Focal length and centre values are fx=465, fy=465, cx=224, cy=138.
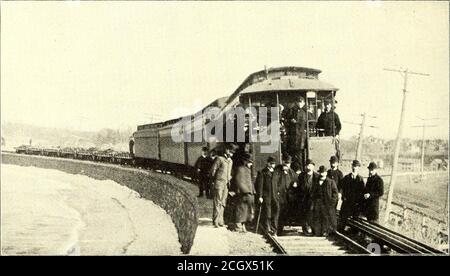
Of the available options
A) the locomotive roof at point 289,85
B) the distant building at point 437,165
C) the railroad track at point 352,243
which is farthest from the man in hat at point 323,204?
→ the distant building at point 437,165

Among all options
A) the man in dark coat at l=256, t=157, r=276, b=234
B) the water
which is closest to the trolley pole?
the man in dark coat at l=256, t=157, r=276, b=234

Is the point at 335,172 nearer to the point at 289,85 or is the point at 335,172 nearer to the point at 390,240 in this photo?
the point at 390,240

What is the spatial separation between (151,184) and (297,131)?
4.89m

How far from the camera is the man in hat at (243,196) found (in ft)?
19.3

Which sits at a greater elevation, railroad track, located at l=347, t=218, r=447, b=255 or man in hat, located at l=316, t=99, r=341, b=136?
man in hat, located at l=316, t=99, r=341, b=136

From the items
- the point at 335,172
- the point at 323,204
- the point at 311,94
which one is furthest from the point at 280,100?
the point at 323,204

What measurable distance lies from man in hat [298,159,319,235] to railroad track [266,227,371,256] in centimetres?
17

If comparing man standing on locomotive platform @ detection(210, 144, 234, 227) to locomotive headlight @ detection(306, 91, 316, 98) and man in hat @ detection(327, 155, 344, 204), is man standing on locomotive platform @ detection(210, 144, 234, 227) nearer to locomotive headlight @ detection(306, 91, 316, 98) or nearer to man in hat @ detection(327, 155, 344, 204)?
man in hat @ detection(327, 155, 344, 204)

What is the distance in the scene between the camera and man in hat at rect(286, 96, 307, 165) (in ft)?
20.3

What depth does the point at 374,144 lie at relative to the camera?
905 cm

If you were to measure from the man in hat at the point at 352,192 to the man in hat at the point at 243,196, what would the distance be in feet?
3.91

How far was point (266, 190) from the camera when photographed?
19.2 feet
